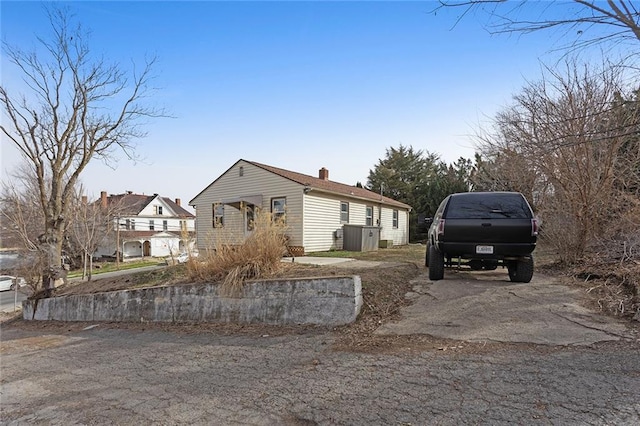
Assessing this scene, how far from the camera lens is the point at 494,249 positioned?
20.5 feet

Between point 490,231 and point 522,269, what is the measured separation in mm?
1234

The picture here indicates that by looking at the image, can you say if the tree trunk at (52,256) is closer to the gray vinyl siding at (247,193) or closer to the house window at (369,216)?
the gray vinyl siding at (247,193)

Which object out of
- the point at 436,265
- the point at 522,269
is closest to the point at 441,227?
the point at 436,265

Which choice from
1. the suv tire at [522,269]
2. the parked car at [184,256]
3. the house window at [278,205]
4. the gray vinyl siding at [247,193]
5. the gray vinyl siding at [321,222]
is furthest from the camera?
the house window at [278,205]

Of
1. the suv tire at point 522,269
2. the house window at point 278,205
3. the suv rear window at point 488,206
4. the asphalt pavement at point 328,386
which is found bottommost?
the asphalt pavement at point 328,386

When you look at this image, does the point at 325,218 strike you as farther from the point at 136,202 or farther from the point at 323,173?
the point at 136,202

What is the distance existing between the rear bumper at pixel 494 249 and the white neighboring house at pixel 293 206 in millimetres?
7574

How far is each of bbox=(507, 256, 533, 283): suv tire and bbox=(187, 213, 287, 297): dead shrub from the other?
15.1ft

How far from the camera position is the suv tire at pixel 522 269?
21.9 ft

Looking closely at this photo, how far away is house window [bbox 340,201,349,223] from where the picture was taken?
17.3 metres

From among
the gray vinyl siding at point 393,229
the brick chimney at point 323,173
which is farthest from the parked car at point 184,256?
the gray vinyl siding at point 393,229

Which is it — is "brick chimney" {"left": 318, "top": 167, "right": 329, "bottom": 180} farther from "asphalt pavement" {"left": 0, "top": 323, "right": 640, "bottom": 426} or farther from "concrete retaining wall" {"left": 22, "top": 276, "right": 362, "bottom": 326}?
"asphalt pavement" {"left": 0, "top": 323, "right": 640, "bottom": 426}

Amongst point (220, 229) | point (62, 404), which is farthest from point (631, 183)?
point (62, 404)

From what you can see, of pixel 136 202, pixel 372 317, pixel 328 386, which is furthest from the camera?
pixel 136 202
